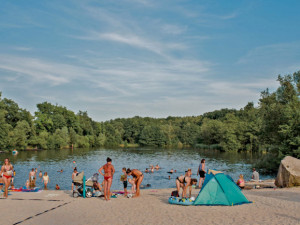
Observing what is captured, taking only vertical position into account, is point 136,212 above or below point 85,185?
below

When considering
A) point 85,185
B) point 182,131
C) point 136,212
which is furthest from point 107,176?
point 182,131

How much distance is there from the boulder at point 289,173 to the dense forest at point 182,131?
10685 millimetres

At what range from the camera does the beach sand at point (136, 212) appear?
10727mm

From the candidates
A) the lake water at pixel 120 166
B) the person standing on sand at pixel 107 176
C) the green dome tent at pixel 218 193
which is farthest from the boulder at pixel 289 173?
the person standing on sand at pixel 107 176

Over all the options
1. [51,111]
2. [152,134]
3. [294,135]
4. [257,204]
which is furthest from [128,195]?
[152,134]

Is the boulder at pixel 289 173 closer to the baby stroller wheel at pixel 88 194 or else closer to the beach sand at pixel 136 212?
the beach sand at pixel 136 212

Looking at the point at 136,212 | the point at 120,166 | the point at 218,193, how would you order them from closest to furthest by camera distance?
the point at 136,212 < the point at 218,193 < the point at 120,166

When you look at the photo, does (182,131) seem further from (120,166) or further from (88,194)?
(88,194)

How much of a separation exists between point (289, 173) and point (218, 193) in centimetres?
893

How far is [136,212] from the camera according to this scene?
12172 millimetres

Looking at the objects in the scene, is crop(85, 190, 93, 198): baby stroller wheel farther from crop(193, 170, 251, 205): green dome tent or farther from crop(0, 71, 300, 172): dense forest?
crop(0, 71, 300, 172): dense forest

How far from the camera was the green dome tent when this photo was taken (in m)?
13.4

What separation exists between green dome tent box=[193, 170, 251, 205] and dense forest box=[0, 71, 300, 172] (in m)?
19.4

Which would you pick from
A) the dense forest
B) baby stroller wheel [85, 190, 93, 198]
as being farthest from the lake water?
baby stroller wheel [85, 190, 93, 198]
